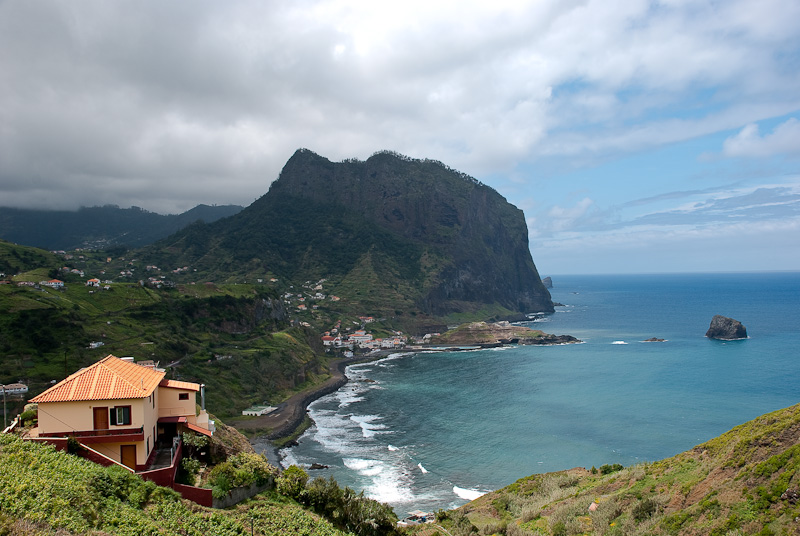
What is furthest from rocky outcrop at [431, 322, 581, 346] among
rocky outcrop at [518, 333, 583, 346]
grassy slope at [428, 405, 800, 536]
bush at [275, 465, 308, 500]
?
bush at [275, 465, 308, 500]

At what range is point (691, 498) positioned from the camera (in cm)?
1908

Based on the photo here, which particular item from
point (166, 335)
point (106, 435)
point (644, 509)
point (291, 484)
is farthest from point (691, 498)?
point (166, 335)

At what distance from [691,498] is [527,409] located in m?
46.5

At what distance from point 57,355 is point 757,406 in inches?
3267

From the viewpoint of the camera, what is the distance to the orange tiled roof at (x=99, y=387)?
643 inches

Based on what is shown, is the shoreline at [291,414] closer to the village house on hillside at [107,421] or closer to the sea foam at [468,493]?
the sea foam at [468,493]

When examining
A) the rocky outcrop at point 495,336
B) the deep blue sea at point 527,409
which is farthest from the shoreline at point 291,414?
the rocky outcrop at point 495,336

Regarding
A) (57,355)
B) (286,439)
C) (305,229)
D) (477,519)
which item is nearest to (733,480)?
(477,519)

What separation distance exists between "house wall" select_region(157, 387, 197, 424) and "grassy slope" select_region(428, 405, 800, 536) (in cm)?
1280

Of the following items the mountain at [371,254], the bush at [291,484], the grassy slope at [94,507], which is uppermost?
the mountain at [371,254]

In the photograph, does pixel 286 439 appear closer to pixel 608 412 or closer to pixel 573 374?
pixel 608 412

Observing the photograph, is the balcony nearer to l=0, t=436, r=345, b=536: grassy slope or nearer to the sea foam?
l=0, t=436, r=345, b=536: grassy slope

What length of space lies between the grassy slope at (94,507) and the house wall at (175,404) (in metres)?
5.89

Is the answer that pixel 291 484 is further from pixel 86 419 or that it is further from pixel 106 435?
pixel 86 419
